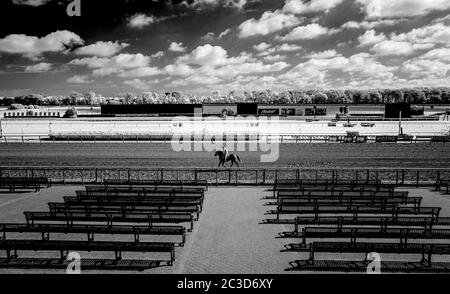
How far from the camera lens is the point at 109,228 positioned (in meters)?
10.4

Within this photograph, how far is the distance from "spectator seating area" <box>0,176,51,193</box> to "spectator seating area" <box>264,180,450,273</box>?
441 inches

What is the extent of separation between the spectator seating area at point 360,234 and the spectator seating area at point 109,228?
129 inches

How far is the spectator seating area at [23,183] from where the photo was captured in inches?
687

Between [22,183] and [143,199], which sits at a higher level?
[22,183]

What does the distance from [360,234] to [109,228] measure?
23.0ft

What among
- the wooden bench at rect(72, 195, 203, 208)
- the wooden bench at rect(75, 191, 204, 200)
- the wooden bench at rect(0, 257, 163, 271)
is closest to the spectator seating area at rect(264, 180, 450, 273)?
the wooden bench at rect(72, 195, 203, 208)

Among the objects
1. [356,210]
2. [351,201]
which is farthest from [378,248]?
[351,201]

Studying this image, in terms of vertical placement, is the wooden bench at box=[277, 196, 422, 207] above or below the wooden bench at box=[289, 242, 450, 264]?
above

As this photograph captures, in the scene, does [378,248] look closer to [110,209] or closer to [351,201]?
[351,201]

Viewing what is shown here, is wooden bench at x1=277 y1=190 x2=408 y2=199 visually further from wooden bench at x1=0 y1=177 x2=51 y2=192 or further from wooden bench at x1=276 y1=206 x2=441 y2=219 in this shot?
wooden bench at x1=0 y1=177 x2=51 y2=192

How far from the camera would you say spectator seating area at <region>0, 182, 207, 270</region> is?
29.9 ft

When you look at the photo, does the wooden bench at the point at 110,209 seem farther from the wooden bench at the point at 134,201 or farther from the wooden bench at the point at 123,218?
the wooden bench at the point at 123,218


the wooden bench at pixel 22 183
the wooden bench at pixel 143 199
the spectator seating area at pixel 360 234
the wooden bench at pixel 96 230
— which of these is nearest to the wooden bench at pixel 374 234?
the spectator seating area at pixel 360 234
